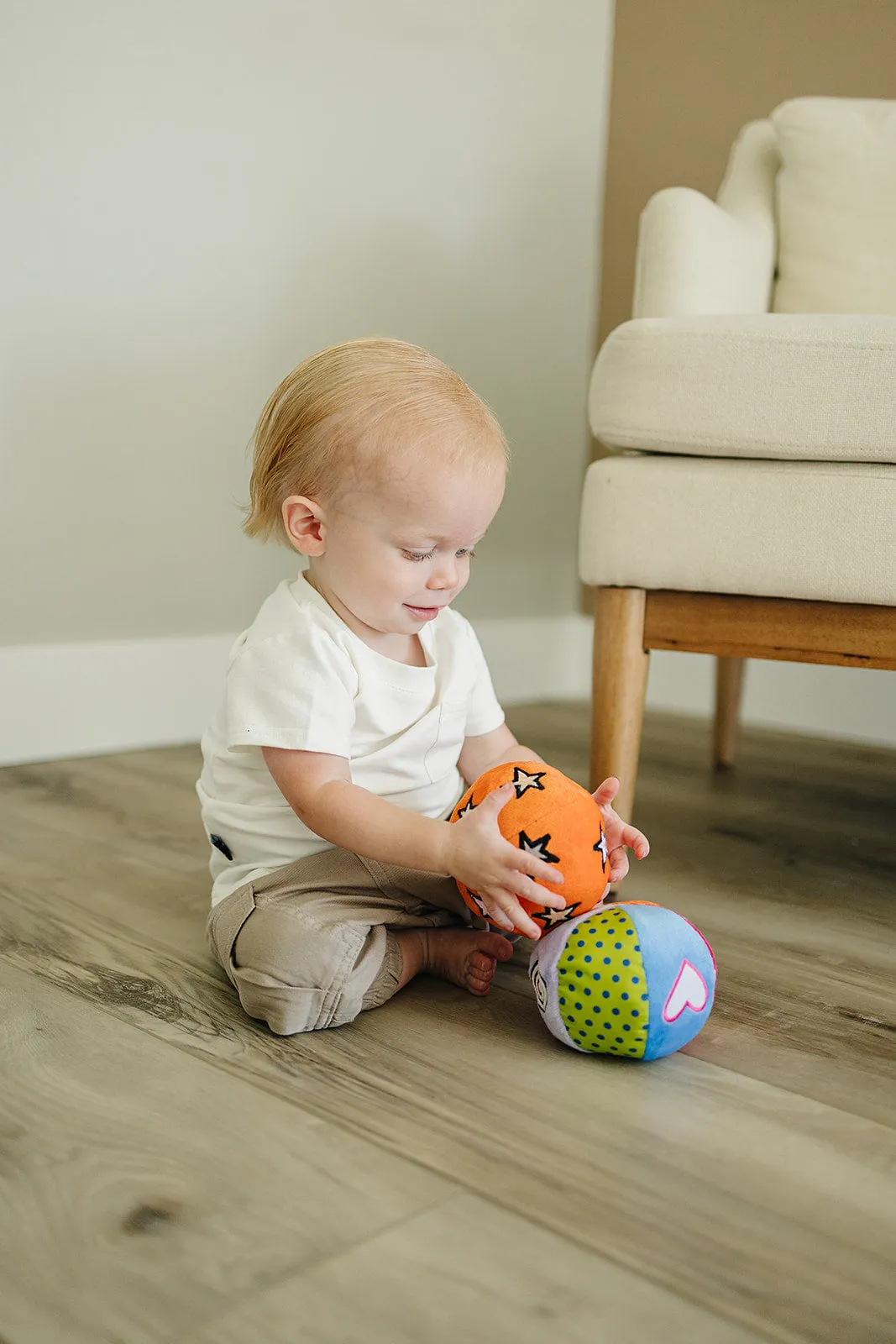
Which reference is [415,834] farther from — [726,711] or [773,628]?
[726,711]

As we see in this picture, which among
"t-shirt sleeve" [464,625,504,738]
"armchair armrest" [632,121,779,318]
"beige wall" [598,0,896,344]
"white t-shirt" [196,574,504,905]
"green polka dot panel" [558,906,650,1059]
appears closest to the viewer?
"green polka dot panel" [558,906,650,1059]

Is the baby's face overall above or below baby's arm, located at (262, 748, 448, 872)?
above

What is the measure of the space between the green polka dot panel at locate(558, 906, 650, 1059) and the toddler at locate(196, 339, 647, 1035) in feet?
0.11

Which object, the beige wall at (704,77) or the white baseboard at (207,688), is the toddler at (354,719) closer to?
the white baseboard at (207,688)

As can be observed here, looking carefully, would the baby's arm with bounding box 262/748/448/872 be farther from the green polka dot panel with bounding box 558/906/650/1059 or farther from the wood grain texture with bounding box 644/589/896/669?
the wood grain texture with bounding box 644/589/896/669

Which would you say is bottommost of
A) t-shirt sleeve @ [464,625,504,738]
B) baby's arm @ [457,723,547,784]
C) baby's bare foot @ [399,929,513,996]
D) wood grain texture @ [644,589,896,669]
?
baby's bare foot @ [399,929,513,996]

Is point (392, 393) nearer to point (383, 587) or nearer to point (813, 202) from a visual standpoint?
point (383, 587)

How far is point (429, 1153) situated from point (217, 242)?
4.19 feet

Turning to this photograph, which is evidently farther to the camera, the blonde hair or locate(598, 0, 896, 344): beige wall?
locate(598, 0, 896, 344): beige wall

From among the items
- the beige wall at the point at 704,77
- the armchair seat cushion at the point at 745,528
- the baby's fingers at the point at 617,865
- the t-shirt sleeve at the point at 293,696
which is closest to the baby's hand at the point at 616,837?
the baby's fingers at the point at 617,865

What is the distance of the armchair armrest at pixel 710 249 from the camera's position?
137cm

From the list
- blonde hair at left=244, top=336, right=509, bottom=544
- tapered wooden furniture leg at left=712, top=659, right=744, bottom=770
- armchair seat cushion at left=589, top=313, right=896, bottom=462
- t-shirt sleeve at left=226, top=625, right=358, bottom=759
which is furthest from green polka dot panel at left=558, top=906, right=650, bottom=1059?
tapered wooden furniture leg at left=712, top=659, right=744, bottom=770

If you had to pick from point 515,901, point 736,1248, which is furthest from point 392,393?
point 736,1248

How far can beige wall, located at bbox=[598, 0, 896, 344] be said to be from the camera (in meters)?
1.94
